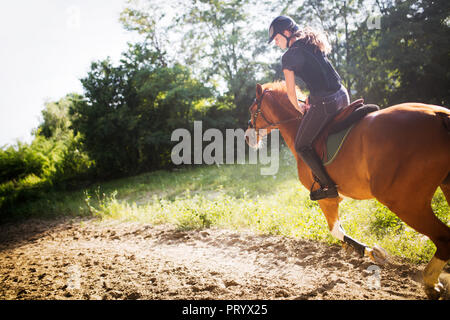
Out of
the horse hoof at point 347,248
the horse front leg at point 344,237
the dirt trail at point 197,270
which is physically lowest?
the dirt trail at point 197,270

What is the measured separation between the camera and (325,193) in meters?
2.99

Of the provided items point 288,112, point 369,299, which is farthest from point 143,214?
point 369,299

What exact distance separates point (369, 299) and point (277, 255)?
1555 millimetres

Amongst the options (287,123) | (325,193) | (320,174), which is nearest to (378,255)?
(325,193)

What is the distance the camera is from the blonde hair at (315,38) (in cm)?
297

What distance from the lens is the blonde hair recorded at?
2969 mm

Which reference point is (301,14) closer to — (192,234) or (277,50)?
(277,50)

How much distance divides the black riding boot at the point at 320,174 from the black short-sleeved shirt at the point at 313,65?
72cm

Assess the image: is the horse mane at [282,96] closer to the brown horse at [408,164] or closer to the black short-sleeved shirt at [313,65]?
Answer: the black short-sleeved shirt at [313,65]

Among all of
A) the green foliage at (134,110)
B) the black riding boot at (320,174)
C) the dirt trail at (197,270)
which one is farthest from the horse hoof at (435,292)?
the green foliage at (134,110)

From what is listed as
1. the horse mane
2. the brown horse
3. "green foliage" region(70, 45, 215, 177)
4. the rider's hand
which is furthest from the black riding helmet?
"green foliage" region(70, 45, 215, 177)

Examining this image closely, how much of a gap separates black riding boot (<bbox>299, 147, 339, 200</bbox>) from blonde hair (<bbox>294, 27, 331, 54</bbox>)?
125 centimetres

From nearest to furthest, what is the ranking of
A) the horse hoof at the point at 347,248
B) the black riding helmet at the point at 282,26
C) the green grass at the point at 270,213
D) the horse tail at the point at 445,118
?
the horse tail at the point at 445,118
the black riding helmet at the point at 282,26
the horse hoof at the point at 347,248
the green grass at the point at 270,213

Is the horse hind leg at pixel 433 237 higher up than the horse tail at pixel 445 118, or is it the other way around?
the horse tail at pixel 445 118
